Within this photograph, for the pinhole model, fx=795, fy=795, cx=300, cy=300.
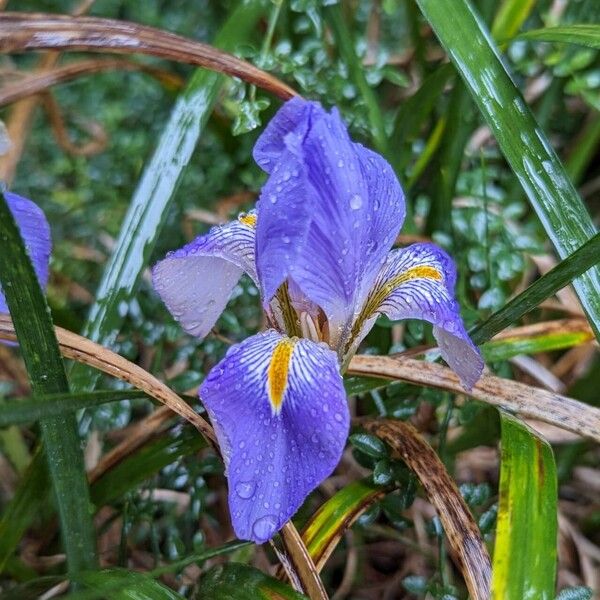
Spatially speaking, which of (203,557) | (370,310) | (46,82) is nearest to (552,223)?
(370,310)

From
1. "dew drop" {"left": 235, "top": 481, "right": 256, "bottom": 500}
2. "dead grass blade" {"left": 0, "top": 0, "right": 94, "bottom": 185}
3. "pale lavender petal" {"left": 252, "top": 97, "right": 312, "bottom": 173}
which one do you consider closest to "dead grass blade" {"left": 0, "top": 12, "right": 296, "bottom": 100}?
"pale lavender petal" {"left": 252, "top": 97, "right": 312, "bottom": 173}

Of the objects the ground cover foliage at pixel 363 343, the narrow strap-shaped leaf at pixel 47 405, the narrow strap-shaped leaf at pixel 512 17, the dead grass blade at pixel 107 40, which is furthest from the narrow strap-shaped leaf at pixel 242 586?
the narrow strap-shaped leaf at pixel 512 17

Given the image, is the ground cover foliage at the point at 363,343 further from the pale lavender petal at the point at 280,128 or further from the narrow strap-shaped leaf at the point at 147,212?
the pale lavender petal at the point at 280,128

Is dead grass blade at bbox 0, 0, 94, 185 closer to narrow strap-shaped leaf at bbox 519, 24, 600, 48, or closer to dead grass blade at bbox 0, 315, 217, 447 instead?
dead grass blade at bbox 0, 315, 217, 447

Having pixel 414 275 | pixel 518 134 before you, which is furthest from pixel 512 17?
pixel 414 275

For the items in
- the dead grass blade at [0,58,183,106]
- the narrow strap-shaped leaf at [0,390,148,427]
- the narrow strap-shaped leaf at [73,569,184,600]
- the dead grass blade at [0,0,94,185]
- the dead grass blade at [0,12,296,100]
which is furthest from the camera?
the dead grass blade at [0,0,94,185]

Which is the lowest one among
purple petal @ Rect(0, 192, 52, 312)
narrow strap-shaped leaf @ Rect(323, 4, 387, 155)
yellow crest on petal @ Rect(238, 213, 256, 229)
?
yellow crest on petal @ Rect(238, 213, 256, 229)
